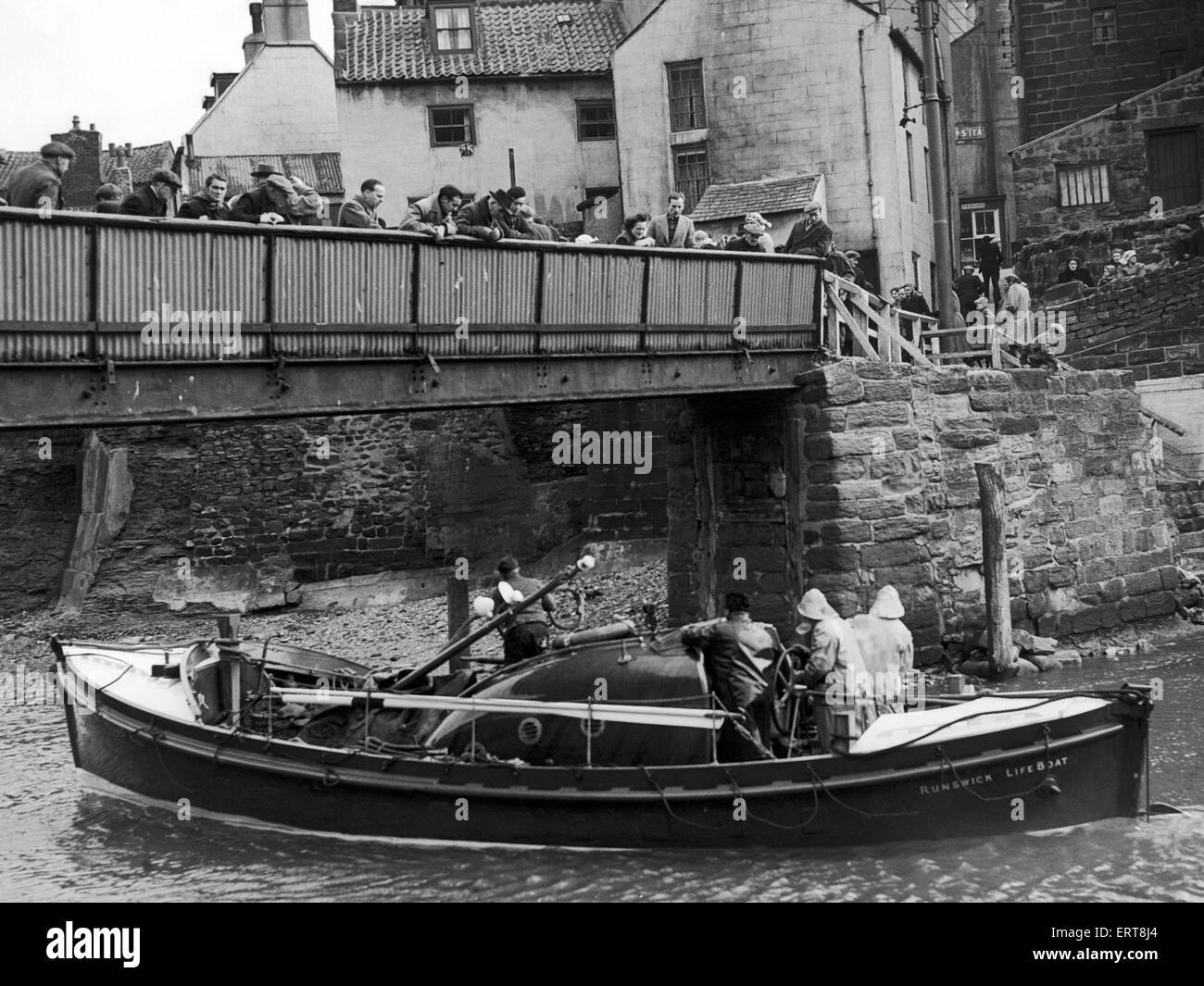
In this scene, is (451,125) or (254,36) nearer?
(451,125)

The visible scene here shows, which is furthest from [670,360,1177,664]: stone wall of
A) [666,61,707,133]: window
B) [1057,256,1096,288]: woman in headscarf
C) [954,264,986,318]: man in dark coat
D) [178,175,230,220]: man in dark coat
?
[666,61,707,133]: window

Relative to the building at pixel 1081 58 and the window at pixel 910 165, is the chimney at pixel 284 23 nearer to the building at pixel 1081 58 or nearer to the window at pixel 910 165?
the window at pixel 910 165

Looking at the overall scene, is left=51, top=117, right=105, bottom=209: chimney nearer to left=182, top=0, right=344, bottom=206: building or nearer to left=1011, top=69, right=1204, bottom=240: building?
left=182, top=0, right=344, bottom=206: building

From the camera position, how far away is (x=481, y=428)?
29.9 meters

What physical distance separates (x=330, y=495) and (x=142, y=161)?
28.3 meters

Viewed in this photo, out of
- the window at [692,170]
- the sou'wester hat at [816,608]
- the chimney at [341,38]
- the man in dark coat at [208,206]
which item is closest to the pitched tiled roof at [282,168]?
the chimney at [341,38]

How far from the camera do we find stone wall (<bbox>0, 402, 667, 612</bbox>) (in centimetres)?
2862

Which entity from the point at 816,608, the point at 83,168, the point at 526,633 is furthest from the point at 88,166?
the point at 816,608

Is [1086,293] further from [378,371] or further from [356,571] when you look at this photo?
[378,371]

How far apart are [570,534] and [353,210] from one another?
13059mm

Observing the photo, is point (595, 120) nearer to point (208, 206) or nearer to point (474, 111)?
point (474, 111)

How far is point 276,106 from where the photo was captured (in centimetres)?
4231

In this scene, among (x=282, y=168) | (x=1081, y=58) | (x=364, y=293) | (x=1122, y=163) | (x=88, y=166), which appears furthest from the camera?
(x=88, y=166)

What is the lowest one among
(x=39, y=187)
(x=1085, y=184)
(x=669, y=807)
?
(x=669, y=807)
